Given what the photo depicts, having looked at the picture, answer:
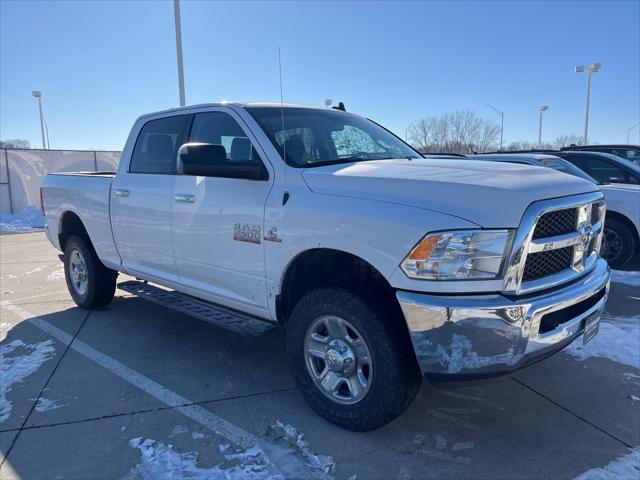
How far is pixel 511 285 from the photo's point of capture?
8.27ft

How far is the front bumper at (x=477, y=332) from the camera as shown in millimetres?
2463

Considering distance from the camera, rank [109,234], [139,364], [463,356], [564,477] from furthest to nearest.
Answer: [109,234]
[139,364]
[564,477]
[463,356]

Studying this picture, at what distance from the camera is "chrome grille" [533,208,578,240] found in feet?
8.88

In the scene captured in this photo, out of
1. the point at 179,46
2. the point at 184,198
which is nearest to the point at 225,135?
the point at 184,198

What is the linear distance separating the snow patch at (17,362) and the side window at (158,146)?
1.84m

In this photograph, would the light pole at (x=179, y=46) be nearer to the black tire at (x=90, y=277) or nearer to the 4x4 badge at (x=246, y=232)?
the black tire at (x=90, y=277)

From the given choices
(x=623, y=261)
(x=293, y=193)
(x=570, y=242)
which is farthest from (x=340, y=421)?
(x=623, y=261)

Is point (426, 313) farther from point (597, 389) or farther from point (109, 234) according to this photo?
point (109, 234)

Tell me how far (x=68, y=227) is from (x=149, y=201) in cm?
221

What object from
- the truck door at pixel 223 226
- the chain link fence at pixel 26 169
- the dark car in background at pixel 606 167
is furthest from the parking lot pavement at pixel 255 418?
the chain link fence at pixel 26 169

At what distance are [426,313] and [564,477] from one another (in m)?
1.20

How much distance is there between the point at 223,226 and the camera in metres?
3.66

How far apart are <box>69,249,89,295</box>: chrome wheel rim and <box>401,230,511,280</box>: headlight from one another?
4.45m

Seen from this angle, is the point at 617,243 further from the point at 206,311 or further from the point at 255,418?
the point at 255,418
